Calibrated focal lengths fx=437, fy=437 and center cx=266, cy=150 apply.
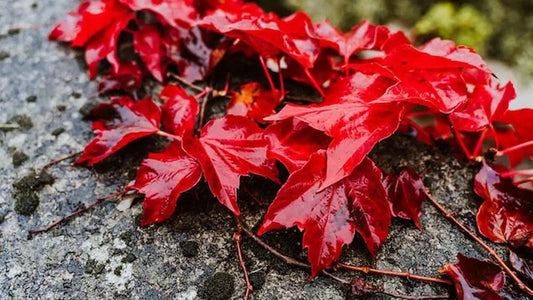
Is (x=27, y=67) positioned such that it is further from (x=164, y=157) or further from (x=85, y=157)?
(x=164, y=157)

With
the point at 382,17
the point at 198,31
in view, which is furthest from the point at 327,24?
the point at 382,17

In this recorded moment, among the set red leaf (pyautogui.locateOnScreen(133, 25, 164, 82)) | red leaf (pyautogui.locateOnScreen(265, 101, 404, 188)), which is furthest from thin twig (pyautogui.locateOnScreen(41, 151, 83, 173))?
red leaf (pyautogui.locateOnScreen(265, 101, 404, 188))

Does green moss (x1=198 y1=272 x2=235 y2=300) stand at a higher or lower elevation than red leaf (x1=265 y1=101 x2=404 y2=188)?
lower

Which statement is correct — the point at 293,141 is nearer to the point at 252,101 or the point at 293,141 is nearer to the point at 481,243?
the point at 252,101


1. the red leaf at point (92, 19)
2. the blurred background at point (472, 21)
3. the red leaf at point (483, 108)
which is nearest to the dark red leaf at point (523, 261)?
the red leaf at point (483, 108)

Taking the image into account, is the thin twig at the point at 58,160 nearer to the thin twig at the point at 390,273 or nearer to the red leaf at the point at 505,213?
the thin twig at the point at 390,273

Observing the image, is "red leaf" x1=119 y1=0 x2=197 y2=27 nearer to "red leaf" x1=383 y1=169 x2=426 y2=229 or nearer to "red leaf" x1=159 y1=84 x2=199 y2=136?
"red leaf" x1=159 y1=84 x2=199 y2=136
